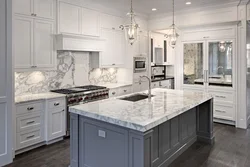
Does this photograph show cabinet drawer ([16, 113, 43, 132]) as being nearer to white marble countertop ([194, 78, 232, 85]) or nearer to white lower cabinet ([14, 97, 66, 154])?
white lower cabinet ([14, 97, 66, 154])

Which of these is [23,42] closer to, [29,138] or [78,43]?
[78,43]

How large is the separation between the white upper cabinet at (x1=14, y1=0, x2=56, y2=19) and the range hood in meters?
0.46

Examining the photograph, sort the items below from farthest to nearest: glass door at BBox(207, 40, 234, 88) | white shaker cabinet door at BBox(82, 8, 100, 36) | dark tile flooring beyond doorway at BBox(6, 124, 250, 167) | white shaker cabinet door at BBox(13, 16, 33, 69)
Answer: glass door at BBox(207, 40, 234, 88)
white shaker cabinet door at BBox(82, 8, 100, 36)
white shaker cabinet door at BBox(13, 16, 33, 69)
dark tile flooring beyond doorway at BBox(6, 124, 250, 167)

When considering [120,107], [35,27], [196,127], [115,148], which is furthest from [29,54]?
[196,127]

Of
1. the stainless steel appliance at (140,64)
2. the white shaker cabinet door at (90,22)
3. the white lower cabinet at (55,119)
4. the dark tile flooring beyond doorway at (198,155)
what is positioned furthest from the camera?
the stainless steel appliance at (140,64)

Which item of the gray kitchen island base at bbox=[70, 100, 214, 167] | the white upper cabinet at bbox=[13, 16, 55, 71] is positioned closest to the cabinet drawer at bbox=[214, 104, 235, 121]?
the gray kitchen island base at bbox=[70, 100, 214, 167]

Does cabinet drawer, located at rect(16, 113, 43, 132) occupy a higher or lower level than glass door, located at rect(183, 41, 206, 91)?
lower

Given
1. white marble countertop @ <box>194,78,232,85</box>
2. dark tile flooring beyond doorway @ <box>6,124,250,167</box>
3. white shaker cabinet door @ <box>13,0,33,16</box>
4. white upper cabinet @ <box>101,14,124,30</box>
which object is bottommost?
dark tile flooring beyond doorway @ <box>6,124,250,167</box>

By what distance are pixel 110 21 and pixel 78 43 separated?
130 centimetres

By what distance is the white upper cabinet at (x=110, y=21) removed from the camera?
522 centimetres

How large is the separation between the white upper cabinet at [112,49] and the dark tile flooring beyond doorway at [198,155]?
7.15 ft

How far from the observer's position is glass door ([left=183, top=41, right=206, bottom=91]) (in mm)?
5660

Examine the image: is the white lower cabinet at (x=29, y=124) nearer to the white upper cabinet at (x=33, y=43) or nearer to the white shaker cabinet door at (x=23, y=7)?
the white upper cabinet at (x=33, y=43)

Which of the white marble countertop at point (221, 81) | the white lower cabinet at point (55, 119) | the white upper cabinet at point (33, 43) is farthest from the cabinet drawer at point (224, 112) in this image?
the white upper cabinet at point (33, 43)
